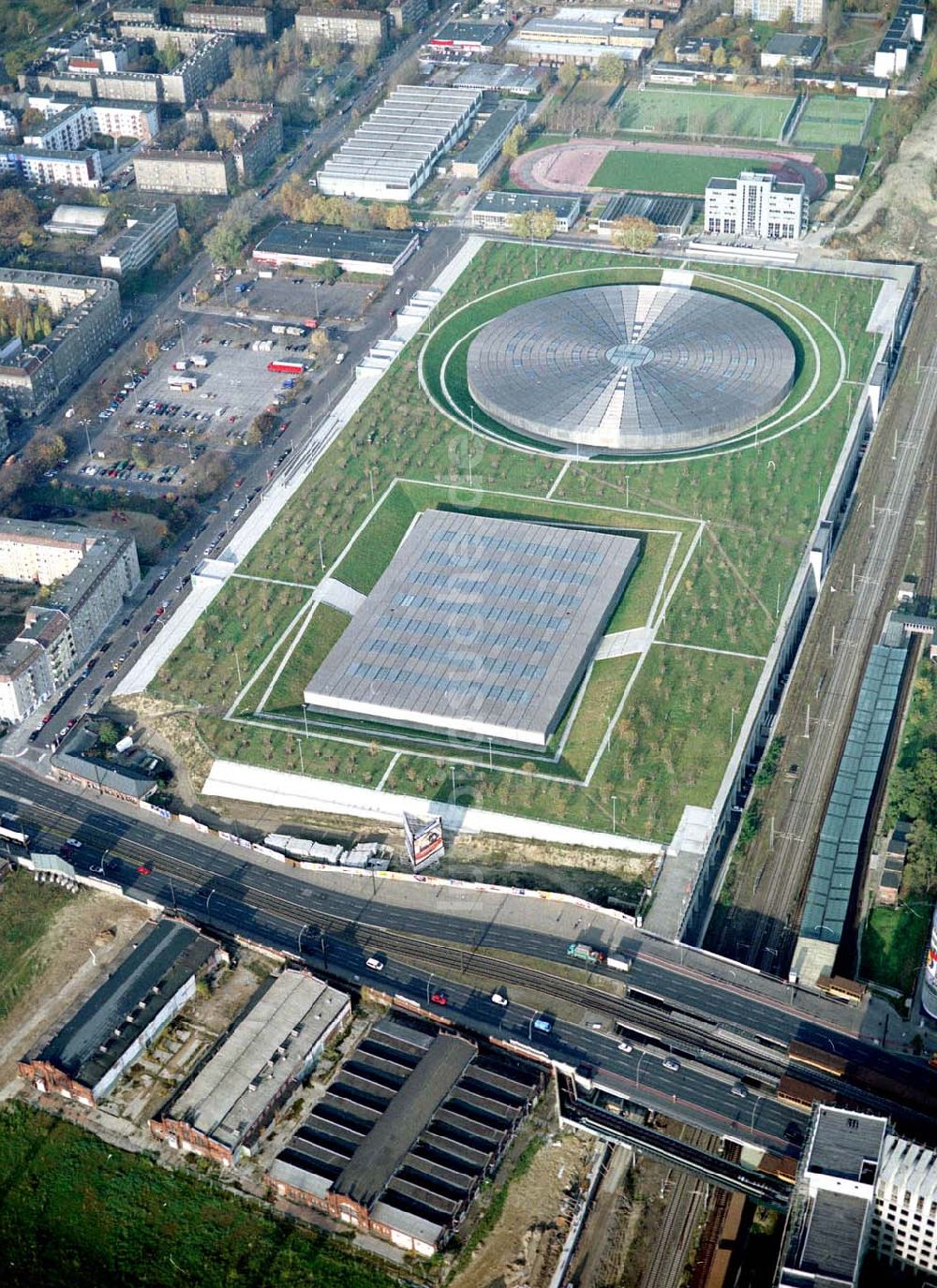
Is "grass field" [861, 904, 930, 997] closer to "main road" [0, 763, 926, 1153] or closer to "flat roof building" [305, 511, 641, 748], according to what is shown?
"main road" [0, 763, 926, 1153]

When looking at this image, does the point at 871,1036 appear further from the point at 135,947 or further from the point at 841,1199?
the point at 135,947

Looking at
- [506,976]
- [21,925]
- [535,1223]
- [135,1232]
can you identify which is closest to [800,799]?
[506,976]

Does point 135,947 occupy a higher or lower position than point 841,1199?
lower

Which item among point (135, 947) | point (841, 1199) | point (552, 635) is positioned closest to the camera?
point (841, 1199)

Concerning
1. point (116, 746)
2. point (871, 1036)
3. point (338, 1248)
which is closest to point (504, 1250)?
point (338, 1248)

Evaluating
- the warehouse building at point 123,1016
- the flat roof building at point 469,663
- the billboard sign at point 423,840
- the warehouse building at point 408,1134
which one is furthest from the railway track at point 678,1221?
the flat roof building at point 469,663

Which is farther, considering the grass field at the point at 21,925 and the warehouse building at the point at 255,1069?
the grass field at the point at 21,925

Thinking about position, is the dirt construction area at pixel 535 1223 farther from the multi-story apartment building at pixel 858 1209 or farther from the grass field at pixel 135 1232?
the multi-story apartment building at pixel 858 1209
